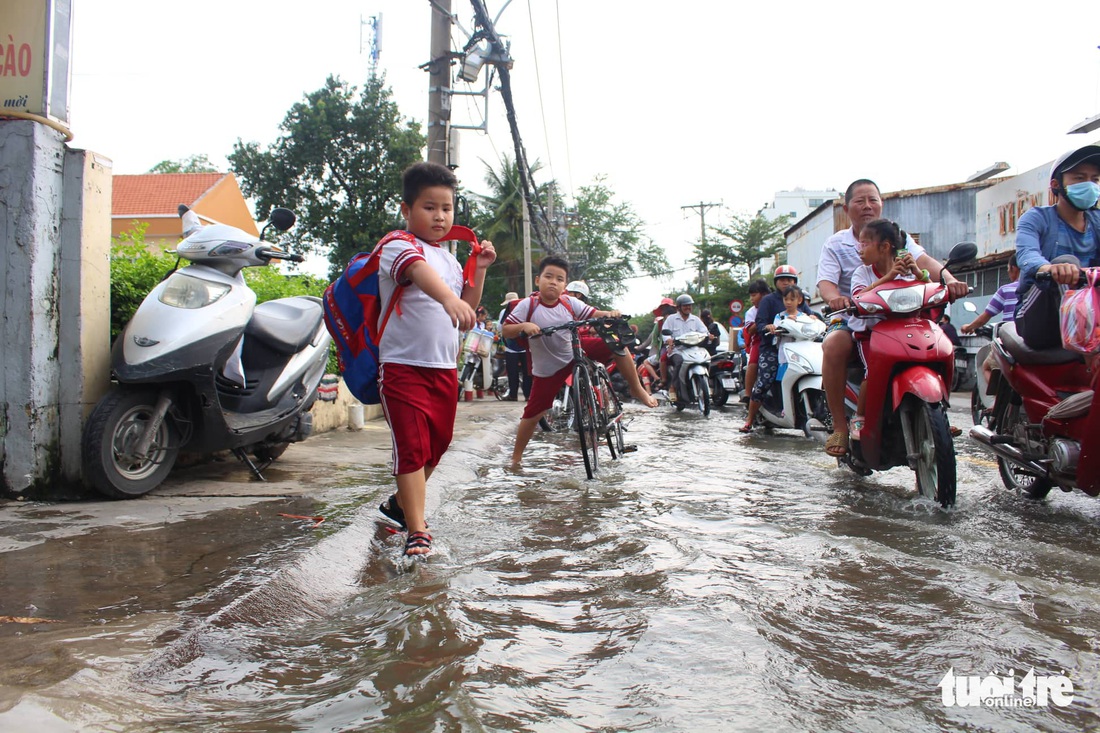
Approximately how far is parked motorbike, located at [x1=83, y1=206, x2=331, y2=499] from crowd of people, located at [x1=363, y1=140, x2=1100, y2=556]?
1.27 m

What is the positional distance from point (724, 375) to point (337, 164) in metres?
27.1

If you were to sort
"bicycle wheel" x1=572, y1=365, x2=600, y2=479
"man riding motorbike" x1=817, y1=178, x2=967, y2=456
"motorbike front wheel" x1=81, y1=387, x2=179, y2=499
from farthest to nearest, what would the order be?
"bicycle wheel" x1=572, y1=365, x2=600, y2=479 → "man riding motorbike" x1=817, y1=178, x2=967, y2=456 → "motorbike front wheel" x1=81, y1=387, x2=179, y2=499

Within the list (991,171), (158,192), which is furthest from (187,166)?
(991,171)

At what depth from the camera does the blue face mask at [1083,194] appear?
4.32m

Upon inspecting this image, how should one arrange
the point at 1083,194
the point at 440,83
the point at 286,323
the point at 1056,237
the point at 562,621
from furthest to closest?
the point at 440,83 < the point at 286,323 < the point at 1056,237 < the point at 1083,194 < the point at 562,621

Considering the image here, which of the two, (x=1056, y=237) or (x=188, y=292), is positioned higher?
(x=1056, y=237)

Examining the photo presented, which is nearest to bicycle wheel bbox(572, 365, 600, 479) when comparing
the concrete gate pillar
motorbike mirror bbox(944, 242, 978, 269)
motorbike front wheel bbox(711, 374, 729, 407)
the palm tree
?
motorbike mirror bbox(944, 242, 978, 269)

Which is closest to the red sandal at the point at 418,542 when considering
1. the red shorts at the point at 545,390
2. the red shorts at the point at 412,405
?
the red shorts at the point at 412,405

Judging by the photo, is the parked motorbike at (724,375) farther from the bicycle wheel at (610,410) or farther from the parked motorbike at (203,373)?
the parked motorbike at (203,373)

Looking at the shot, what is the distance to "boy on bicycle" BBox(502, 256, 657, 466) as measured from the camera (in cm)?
632

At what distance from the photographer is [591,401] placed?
19.5 feet

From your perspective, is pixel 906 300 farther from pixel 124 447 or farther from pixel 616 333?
pixel 124 447

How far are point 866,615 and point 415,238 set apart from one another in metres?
2.26

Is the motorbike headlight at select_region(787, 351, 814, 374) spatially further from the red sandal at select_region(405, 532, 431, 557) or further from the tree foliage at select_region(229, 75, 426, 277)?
the tree foliage at select_region(229, 75, 426, 277)
